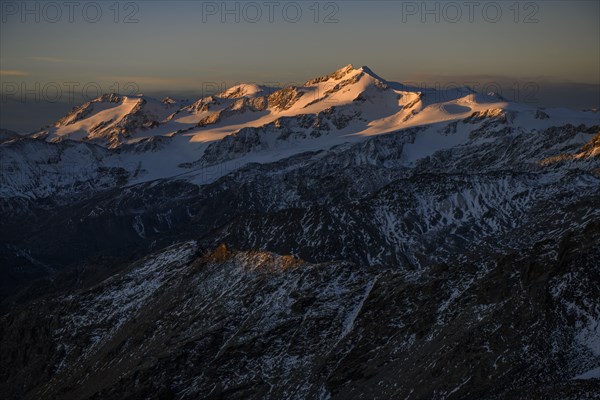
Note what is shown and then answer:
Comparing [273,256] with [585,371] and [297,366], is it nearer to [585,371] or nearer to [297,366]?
[297,366]

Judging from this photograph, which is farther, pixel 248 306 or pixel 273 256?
pixel 273 256

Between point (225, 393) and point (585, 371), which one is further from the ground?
point (585, 371)

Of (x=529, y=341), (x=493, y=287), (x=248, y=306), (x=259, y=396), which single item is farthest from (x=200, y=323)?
(x=529, y=341)

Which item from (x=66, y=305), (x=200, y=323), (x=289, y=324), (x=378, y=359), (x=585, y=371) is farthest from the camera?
(x=66, y=305)

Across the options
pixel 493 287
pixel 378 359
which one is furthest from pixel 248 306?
pixel 493 287

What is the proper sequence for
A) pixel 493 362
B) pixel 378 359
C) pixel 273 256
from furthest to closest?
pixel 273 256 < pixel 378 359 < pixel 493 362

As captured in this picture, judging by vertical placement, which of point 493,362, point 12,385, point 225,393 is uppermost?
point 493,362

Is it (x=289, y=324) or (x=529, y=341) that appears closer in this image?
(x=529, y=341)

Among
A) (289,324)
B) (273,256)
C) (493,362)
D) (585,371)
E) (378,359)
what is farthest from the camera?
A: (273,256)

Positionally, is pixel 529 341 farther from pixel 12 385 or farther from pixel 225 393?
pixel 12 385
